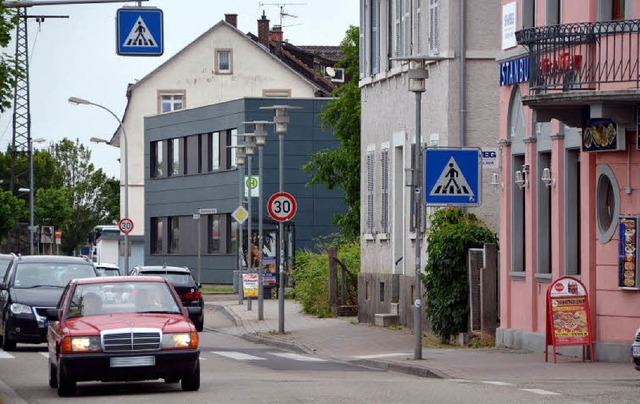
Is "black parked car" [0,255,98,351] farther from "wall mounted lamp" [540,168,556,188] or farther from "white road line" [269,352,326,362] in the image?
"wall mounted lamp" [540,168,556,188]

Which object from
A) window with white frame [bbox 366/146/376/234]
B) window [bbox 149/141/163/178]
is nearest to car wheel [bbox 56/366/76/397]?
window with white frame [bbox 366/146/376/234]

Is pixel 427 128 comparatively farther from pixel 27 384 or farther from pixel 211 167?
pixel 211 167

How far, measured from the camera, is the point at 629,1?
23.1m

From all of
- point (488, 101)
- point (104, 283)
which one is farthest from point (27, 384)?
point (488, 101)

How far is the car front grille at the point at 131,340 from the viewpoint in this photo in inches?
742

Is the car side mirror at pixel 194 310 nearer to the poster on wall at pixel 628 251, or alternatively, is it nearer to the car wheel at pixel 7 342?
the car wheel at pixel 7 342

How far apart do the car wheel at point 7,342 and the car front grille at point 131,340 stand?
418 inches

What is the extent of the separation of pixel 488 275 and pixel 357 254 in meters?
15.8

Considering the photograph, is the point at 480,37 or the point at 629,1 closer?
the point at 629,1

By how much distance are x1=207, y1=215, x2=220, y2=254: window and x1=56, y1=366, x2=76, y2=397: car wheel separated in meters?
56.1

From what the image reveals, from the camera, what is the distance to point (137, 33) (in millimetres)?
25766

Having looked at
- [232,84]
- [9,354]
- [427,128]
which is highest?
[232,84]

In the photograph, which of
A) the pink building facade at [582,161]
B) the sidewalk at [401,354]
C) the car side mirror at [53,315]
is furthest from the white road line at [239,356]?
the car side mirror at [53,315]

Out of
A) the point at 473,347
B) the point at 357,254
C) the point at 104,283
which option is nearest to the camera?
the point at 104,283
